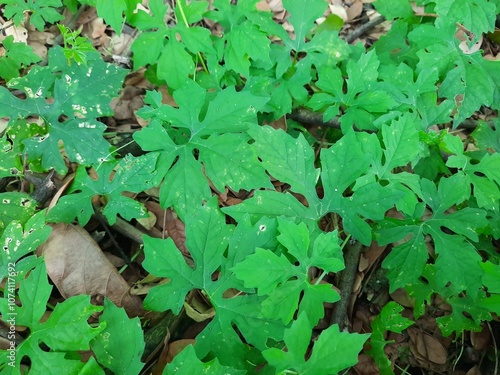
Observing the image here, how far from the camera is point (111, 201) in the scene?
214cm

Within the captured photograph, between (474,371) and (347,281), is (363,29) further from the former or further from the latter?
(474,371)

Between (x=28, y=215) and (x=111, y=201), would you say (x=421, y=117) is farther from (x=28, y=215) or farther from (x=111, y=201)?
(x=28, y=215)

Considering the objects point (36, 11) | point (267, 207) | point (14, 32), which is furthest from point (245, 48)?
point (14, 32)

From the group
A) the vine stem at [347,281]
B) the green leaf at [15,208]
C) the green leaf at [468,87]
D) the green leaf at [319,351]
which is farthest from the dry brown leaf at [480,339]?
the green leaf at [15,208]

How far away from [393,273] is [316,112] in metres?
1.11

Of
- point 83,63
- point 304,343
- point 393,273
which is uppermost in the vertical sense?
point 83,63

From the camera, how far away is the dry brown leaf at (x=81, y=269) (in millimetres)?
2084

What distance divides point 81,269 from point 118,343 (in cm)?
56

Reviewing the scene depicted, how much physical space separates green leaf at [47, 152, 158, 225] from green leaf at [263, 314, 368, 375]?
1.01 meters

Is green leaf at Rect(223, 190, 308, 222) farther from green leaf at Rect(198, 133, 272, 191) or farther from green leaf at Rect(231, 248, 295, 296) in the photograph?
green leaf at Rect(231, 248, 295, 296)

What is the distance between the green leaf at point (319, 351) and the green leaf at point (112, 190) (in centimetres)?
101

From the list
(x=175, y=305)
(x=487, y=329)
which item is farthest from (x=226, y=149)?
(x=487, y=329)

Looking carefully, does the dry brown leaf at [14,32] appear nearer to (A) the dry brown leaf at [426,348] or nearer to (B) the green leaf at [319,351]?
(B) the green leaf at [319,351]

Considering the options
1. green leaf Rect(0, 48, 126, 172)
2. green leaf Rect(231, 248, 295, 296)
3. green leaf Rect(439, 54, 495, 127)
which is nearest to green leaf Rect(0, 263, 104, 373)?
green leaf Rect(231, 248, 295, 296)
